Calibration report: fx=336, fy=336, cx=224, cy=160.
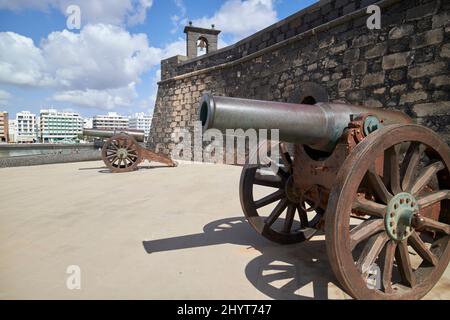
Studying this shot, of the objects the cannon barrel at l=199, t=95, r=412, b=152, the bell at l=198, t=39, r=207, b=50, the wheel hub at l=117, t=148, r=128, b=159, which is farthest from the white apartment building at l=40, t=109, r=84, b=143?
the cannon barrel at l=199, t=95, r=412, b=152

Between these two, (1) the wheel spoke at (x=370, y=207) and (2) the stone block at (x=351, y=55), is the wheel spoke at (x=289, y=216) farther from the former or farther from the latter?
(2) the stone block at (x=351, y=55)

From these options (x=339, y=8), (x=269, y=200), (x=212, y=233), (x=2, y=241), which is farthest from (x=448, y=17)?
(x=2, y=241)

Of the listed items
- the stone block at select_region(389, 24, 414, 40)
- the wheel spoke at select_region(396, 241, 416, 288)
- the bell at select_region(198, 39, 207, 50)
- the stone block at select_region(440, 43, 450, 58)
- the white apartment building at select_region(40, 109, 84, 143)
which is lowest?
the wheel spoke at select_region(396, 241, 416, 288)

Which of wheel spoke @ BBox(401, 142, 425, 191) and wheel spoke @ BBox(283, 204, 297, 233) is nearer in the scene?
wheel spoke @ BBox(401, 142, 425, 191)

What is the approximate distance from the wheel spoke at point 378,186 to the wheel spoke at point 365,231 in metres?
0.14

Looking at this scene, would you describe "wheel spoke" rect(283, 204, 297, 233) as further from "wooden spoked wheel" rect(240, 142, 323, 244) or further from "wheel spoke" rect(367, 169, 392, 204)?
"wheel spoke" rect(367, 169, 392, 204)

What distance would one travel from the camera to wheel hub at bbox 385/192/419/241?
1.98 m

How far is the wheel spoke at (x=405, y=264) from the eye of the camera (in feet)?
6.69

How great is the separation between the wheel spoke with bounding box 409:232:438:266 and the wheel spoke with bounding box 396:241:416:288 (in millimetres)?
78

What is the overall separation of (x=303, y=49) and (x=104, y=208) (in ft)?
20.7

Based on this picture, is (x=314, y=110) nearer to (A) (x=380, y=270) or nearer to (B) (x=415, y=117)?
(A) (x=380, y=270)

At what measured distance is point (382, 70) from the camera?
6.23m

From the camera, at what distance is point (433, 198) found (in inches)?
86.2

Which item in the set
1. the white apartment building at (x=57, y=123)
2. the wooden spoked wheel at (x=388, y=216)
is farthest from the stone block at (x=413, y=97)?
the white apartment building at (x=57, y=123)
